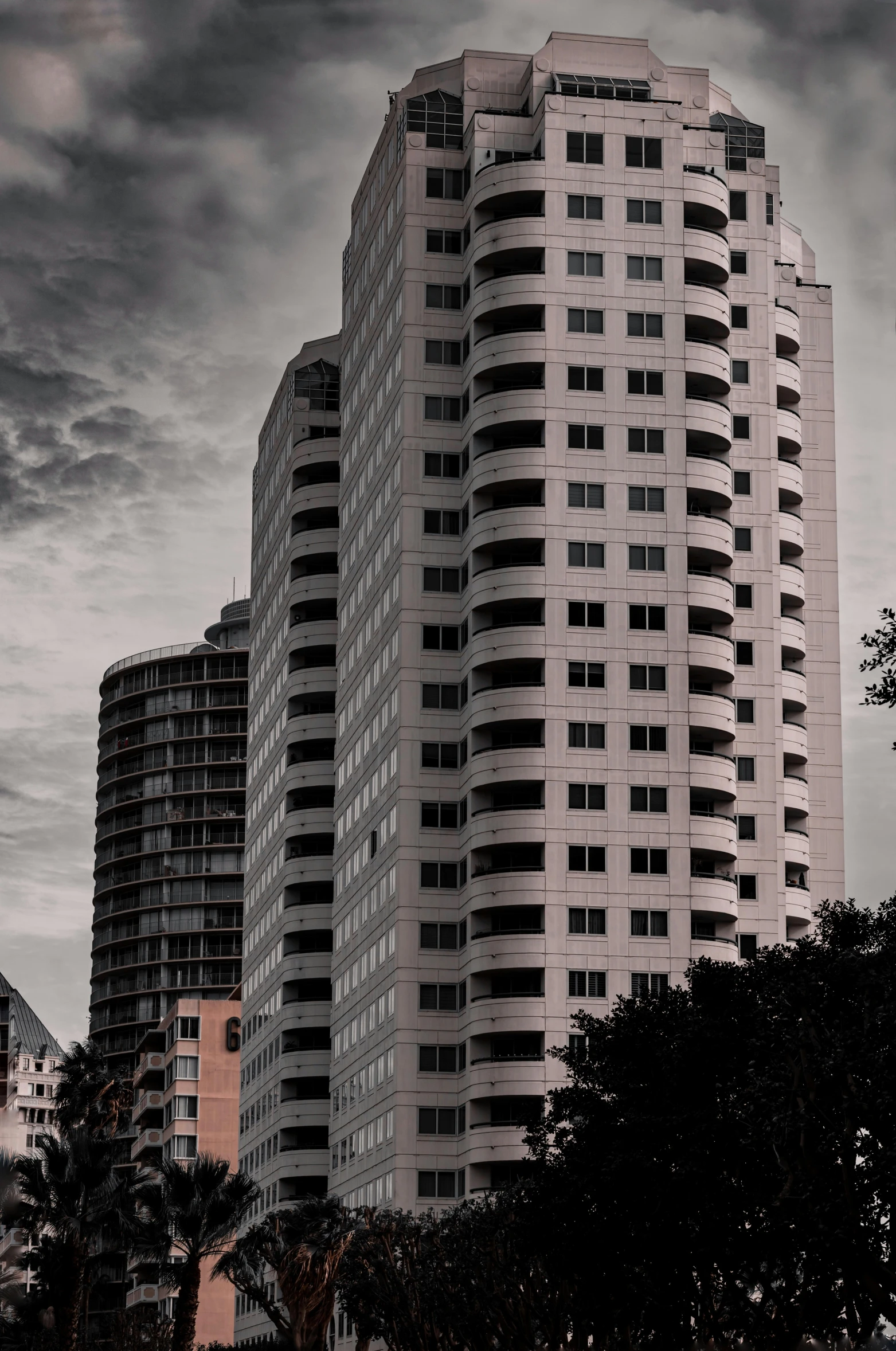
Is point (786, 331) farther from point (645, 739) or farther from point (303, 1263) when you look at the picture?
point (303, 1263)

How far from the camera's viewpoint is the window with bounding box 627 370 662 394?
4427 inches

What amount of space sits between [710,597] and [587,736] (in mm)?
10826

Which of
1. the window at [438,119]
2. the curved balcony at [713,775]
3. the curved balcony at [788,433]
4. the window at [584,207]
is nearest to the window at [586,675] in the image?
the curved balcony at [713,775]

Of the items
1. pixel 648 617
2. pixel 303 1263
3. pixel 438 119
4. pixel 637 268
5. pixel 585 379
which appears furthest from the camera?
pixel 438 119

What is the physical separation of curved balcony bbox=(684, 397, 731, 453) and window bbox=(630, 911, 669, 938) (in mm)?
26728

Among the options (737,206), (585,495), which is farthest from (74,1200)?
(737,206)

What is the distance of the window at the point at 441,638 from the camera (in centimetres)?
11344

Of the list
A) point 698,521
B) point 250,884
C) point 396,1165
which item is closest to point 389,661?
point 698,521

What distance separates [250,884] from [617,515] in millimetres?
55707

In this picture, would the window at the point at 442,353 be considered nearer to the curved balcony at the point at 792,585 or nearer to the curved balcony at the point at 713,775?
the curved balcony at the point at 792,585

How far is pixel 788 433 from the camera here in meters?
121

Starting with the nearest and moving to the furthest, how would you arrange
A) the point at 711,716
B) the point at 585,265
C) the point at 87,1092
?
1. the point at 711,716
2. the point at 585,265
3. the point at 87,1092

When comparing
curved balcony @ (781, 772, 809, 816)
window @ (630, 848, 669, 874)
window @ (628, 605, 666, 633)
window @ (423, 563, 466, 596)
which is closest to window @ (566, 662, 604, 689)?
window @ (628, 605, 666, 633)

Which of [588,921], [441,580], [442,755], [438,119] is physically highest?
[438,119]
